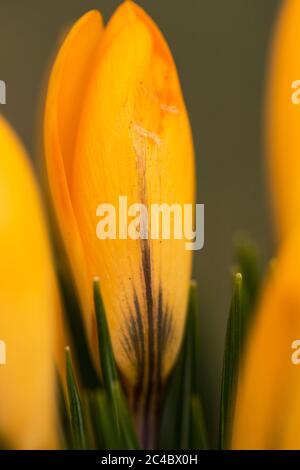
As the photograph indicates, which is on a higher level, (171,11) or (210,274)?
(171,11)

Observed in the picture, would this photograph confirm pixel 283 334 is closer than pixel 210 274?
Yes

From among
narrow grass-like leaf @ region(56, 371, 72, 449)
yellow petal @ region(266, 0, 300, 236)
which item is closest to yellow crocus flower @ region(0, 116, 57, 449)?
narrow grass-like leaf @ region(56, 371, 72, 449)

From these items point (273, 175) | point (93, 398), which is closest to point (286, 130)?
point (273, 175)

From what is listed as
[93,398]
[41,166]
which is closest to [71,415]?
[93,398]

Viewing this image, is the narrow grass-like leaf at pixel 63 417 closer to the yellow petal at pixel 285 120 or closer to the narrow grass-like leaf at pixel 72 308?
the narrow grass-like leaf at pixel 72 308

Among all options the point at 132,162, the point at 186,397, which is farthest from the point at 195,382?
the point at 132,162

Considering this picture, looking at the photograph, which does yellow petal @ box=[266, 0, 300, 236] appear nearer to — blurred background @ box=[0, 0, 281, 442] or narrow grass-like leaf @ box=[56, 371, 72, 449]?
blurred background @ box=[0, 0, 281, 442]

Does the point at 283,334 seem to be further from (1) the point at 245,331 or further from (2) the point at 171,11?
(2) the point at 171,11
